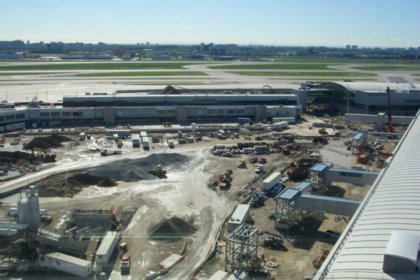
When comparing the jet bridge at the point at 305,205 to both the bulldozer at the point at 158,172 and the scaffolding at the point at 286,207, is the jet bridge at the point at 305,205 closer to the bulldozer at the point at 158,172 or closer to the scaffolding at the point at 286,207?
the scaffolding at the point at 286,207

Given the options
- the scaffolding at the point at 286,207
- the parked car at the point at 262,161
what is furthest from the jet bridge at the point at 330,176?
the parked car at the point at 262,161

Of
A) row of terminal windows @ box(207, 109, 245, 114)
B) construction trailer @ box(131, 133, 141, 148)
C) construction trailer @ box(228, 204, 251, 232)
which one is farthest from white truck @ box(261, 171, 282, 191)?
row of terminal windows @ box(207, 109, 245, 114)

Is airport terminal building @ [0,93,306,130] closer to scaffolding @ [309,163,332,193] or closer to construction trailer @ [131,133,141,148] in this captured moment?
construction trailer @ [131,133,141,148]

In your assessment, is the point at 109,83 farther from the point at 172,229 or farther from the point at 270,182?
the point at 172,229

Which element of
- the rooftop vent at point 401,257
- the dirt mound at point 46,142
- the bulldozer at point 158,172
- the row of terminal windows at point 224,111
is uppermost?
the rooftop vent at point 401,257

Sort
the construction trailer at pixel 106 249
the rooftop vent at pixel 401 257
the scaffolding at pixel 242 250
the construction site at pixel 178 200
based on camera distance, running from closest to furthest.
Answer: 1. the rooftop vent at pixel 401 257
2. the scaffolding at pixel 242 250
3. the construction trailer at pixel 106 249
4. the construction site at pixel 178 200

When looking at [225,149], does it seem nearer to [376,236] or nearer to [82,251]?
[82,251]
